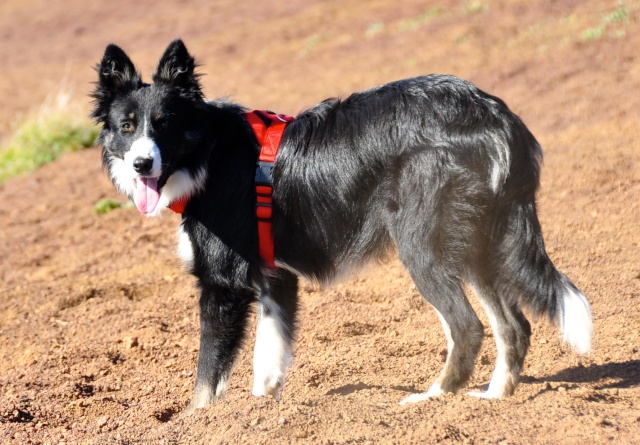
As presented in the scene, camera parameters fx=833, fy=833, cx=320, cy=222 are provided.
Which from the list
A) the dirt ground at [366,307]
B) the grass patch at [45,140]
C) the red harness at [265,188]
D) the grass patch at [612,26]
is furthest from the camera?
the grass patch at [45,140]

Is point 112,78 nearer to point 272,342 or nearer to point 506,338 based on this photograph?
point 272,342

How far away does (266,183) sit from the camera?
5047 millimetres

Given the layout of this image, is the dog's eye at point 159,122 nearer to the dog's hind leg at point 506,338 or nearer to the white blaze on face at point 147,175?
the white blaze on face at point 147,175

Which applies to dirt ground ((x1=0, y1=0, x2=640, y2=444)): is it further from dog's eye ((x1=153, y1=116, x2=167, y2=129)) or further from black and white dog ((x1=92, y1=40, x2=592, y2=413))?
dog's eye ((x1=153, y1=116, x2=167, y2=129))

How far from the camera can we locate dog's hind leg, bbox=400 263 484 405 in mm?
4625

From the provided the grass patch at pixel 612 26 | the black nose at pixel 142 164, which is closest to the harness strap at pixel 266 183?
the black nose at pixel 142 164

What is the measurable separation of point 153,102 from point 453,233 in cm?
195

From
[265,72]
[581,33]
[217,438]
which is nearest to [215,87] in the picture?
[265,72]

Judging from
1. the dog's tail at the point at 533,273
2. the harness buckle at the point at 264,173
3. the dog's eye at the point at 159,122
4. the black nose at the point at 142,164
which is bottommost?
the dog's tail at the point at 533,273

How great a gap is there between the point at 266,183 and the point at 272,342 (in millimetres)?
980

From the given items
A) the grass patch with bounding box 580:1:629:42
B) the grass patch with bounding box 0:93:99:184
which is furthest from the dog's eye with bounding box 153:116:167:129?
the grass patch with bounding box 580:1:629:42

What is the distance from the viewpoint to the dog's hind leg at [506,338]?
15.8 feet

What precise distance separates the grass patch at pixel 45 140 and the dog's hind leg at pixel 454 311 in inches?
361

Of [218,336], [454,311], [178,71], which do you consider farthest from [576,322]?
[178,71]
